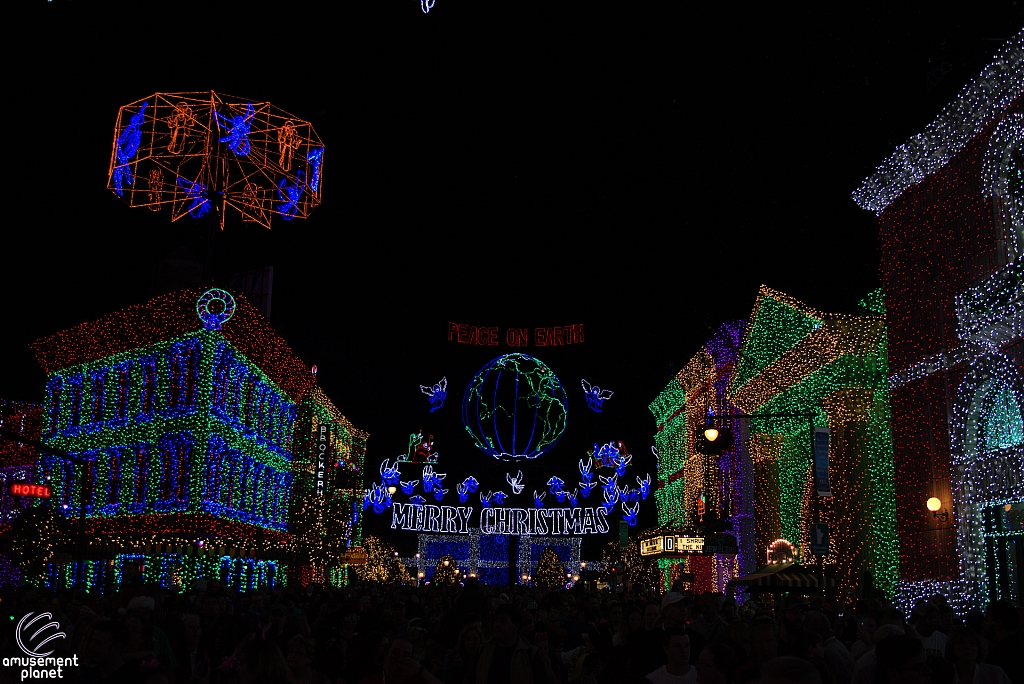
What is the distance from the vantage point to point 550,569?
3113 inches

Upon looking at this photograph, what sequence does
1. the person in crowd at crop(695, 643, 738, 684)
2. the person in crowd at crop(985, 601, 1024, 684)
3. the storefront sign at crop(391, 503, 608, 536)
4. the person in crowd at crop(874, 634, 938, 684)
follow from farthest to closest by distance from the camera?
the storefront sign at crop(391, 503, 608, 536) → the person in crowd at crop(985, 601, 1024, 684) → the person in crowd at crop(695, 643, 738, 684) → the person in crowd at crop(874, 634, 938, 684)

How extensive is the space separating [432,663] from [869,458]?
22.4 m

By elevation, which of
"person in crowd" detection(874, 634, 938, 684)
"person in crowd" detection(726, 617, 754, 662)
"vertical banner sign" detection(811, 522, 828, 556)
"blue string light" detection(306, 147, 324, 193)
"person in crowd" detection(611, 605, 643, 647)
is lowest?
"person in crowd" detection(726, 617, 754, 662)

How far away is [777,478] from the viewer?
41000 mm

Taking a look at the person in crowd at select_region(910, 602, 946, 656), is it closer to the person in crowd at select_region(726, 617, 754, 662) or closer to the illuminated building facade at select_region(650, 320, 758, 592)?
the person in crowd at select_region(726, 617, 754, 662)

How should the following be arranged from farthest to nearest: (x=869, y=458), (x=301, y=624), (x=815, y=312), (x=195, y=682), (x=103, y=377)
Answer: (x=103, y=377) < (x=815, y=312) < (x=869, y=458) < (x=301, y=624) < (x=195, y=682)

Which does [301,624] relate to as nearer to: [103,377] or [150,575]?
[150,575]

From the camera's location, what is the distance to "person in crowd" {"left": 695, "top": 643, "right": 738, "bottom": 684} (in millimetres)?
5833

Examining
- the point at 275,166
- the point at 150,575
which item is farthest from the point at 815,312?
the point at 150,575

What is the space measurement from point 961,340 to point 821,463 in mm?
5602

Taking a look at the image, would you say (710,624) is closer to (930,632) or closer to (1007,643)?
(930,632)

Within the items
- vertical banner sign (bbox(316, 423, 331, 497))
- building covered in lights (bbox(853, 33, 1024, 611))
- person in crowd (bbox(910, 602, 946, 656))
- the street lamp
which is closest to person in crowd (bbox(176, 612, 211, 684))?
person in crowd (bbox(910, 602, 946, 656))

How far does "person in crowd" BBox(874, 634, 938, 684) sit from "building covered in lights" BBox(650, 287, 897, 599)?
15.8m

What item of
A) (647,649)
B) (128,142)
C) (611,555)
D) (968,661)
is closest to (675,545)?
(128,142)
